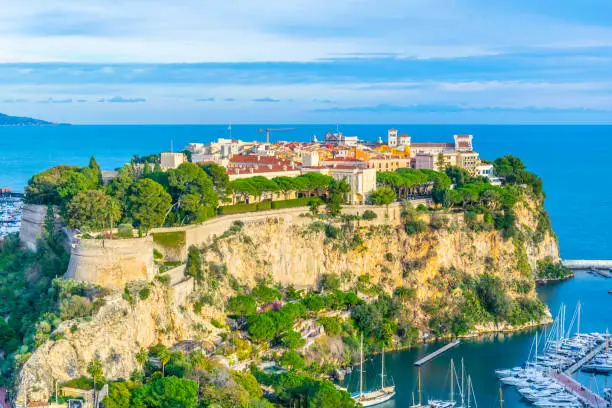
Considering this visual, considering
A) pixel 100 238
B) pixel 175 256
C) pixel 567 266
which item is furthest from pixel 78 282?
pixel 567 266

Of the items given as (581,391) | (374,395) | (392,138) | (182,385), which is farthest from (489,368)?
(392,138)

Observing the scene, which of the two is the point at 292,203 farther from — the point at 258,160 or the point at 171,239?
the point at 171,239

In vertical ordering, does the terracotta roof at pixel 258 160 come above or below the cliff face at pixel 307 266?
above

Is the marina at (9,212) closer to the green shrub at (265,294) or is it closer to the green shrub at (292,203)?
the green shrub at (292,203)

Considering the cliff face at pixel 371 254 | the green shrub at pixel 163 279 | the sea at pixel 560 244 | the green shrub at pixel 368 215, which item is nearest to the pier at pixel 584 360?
the sea at pixel 560 244

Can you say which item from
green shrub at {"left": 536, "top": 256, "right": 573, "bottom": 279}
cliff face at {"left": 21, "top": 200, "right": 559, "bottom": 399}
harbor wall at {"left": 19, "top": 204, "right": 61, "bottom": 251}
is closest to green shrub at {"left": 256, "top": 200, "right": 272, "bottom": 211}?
cliff face at {"left": 21, "top": 200, "right": 559, "bottom": 399}

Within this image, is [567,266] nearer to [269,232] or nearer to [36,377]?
[269,232]

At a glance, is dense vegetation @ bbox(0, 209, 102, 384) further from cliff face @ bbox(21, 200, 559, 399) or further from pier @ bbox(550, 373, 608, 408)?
pier @ bbox(550, 373, 608, 408)
